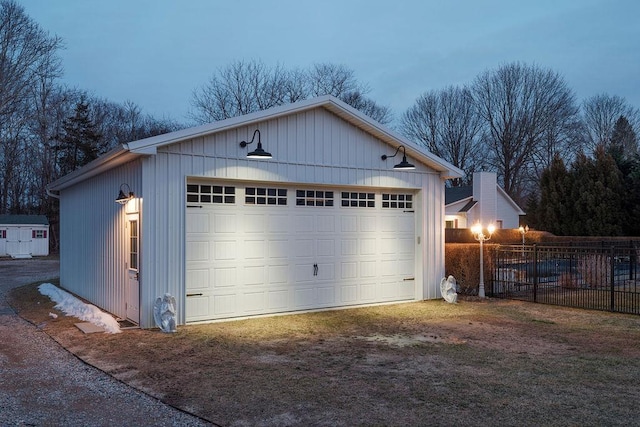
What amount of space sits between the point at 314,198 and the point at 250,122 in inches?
77.6

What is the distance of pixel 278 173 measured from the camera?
9.23m

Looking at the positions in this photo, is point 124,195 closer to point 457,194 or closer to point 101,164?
point 101,164

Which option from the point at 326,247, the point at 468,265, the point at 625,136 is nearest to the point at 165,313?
the point at 326,247

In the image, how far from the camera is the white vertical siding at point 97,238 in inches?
353

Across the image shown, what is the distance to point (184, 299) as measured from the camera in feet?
27.2

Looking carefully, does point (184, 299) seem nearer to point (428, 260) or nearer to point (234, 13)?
point (428, 260)

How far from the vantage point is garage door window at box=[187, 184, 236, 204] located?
8.55m

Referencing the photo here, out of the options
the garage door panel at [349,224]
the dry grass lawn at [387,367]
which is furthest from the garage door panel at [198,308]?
the garage door panel at [349,224]

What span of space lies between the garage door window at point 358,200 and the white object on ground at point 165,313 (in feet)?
12.9

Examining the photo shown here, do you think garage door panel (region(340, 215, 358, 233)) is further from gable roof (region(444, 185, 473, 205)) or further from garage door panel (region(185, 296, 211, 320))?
gable roof (region(444, 185, 473, 205))

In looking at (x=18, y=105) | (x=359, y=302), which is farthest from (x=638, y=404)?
(x=18, y=105)

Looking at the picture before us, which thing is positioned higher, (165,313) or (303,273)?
(303,273)

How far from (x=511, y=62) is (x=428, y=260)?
29.7 m

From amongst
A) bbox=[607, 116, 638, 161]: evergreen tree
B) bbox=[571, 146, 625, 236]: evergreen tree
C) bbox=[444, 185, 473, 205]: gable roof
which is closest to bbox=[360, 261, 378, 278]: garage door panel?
bbox=[571, 146, 625, 236]: evergreen tree
